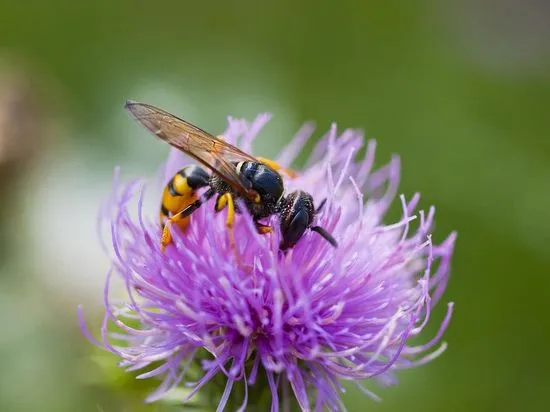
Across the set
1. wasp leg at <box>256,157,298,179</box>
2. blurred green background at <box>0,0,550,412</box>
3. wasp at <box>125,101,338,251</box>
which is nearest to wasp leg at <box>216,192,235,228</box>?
wasp at <box>125,101,338,251</box>

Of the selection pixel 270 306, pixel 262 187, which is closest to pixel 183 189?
pixel 262 187

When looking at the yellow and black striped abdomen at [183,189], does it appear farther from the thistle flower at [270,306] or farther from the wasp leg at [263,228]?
the wasp leg at [263,228]

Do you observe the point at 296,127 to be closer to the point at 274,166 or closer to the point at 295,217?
the point at 274,166

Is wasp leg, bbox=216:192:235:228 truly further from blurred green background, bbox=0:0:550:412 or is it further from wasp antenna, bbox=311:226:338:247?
blurred green background, bbox=0:0:550:412

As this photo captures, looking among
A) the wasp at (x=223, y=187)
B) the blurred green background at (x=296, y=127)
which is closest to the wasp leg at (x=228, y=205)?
the wasp at (x=223, y=187)

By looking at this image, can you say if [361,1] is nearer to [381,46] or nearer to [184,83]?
[381,46]

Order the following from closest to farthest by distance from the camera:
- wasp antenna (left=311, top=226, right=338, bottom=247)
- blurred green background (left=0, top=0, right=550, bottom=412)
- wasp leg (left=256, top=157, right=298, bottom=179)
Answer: wasp antenna (left=311, top=226, right=338, bottom=247) < wasp leg (left=256, top=157, right=298, bottom=179) < blurred green background (left=0, top=0, right=550, bottom=412)

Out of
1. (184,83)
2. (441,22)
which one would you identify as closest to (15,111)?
(184,83)
